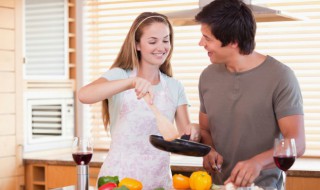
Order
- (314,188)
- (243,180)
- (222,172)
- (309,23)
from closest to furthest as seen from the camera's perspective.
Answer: (243,180) → (222,172) → (314,188) → (309,23)

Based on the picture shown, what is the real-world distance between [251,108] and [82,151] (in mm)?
738

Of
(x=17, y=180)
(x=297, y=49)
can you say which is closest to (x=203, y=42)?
(x=297, y=49)

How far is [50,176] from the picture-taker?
439 cm

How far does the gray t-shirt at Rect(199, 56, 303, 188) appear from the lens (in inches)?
108

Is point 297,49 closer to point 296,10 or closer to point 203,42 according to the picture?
point 296,10

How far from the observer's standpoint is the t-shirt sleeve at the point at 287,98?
A: 8.89 ft

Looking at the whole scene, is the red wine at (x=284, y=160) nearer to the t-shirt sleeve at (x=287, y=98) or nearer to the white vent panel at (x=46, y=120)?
the t-shirt sleeve at (x=287, y=98)

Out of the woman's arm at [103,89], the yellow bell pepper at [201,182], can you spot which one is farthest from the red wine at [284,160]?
the woman's arm at [103,89]

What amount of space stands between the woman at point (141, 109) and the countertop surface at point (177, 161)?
86 centimetres

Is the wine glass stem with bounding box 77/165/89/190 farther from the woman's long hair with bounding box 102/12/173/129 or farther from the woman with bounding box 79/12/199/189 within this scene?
the woman's long hair with bounding box 102/12/173/129

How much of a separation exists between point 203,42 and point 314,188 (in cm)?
138

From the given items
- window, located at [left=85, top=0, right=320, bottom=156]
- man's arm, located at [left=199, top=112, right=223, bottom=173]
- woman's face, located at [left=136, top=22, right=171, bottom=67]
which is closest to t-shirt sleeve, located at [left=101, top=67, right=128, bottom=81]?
woman's face, located at [left=136, top=22, right=171, bottom=67]

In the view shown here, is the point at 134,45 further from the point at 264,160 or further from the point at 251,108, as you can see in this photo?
the point at 264,160

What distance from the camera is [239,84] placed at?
285cm
